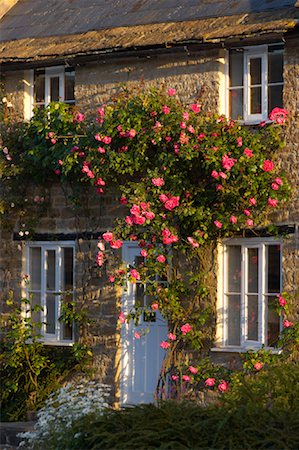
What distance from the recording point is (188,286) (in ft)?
48.2

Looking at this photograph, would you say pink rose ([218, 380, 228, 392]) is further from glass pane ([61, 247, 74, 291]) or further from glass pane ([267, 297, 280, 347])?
glass pane ([61, 247, 74, 291])

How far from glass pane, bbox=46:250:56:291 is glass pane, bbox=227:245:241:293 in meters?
2.90

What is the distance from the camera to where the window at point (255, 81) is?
1443 centimetres

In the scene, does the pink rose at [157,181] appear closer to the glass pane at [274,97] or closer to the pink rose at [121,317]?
the glass pane at [274,97]

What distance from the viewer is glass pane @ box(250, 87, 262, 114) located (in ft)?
47.8

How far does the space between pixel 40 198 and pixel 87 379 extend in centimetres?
272

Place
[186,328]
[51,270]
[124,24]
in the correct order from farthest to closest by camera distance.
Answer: [51,270] → [124,24] → [186,328]

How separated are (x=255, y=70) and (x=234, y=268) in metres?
2.66

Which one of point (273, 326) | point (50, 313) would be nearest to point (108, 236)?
point (50, 313)

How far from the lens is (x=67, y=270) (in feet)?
52.5

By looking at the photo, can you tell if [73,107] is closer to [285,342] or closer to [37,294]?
[37,294]

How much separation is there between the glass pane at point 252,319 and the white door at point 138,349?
1.29m

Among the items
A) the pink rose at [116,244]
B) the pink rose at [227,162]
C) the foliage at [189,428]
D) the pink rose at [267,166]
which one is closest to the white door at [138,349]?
the pink rose at [116,244]

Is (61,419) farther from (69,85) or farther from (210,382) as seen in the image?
(69,85)
